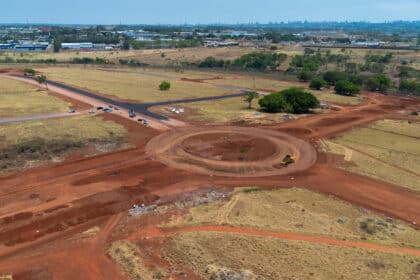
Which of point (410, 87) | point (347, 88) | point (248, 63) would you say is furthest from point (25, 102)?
point (410, 87)

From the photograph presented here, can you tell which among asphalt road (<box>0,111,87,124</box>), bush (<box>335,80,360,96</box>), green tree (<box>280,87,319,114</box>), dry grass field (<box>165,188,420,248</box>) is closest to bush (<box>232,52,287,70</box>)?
bush (<box>335,80,360,96</box>)

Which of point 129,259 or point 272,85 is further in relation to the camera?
point 272,85

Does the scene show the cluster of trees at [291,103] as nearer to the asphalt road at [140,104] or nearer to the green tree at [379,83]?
the asphalt road at [140,104]

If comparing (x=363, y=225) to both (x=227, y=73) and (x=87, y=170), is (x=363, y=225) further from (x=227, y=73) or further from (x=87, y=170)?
(x=227, y=73)

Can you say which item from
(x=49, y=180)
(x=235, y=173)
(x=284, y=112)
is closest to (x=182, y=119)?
(x=284, y=112)

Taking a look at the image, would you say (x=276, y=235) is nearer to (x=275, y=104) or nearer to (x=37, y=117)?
(x=275, y=104)
